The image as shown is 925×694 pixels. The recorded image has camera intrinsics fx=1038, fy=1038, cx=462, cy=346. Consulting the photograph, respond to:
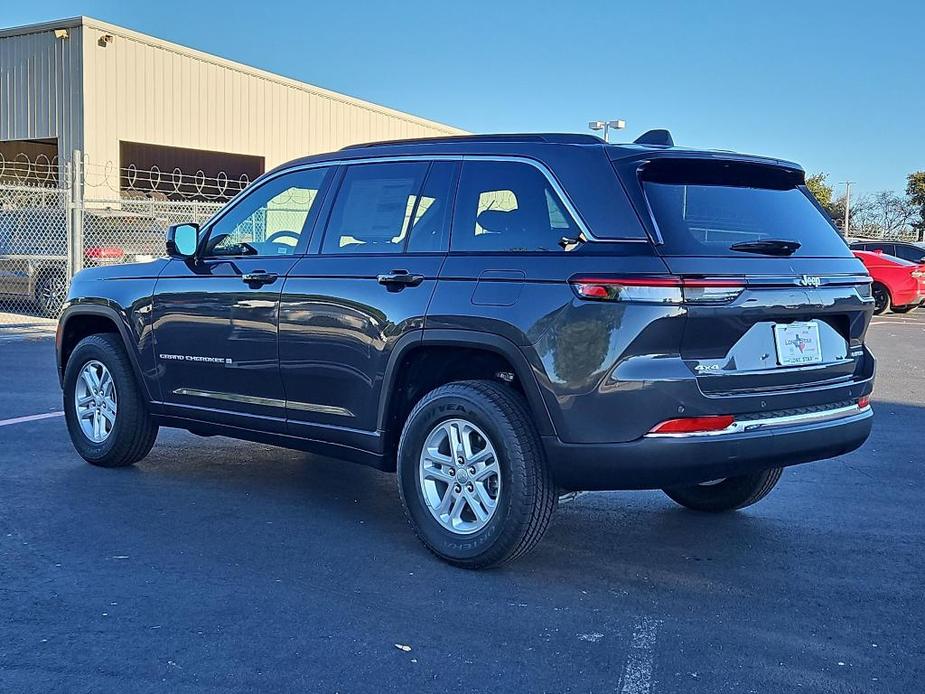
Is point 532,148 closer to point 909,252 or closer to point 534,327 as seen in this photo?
point 534,327

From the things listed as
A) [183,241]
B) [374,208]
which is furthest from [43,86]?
[374,208]

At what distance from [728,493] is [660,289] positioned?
A: 76.0 inches

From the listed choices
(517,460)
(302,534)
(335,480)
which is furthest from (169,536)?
(517,460)

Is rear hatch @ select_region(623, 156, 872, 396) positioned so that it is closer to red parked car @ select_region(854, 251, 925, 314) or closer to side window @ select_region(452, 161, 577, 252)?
side window @ select_region(452, 161, 577, 252)

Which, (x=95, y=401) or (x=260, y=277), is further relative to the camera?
(x=95, y=401)

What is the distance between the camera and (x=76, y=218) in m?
15.0

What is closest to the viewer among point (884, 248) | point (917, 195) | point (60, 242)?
point (60, 242)

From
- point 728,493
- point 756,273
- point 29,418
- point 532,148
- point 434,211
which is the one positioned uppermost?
point 532,148

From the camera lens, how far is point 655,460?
4.15 meters

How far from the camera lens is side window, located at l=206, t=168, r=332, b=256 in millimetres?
5605

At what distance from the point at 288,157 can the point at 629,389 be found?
27787mm

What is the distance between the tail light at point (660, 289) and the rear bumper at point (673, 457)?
0.55 meters

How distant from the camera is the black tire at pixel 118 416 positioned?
634 centimetres

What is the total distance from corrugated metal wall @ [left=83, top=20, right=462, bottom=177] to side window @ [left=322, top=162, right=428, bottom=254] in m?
20.2
